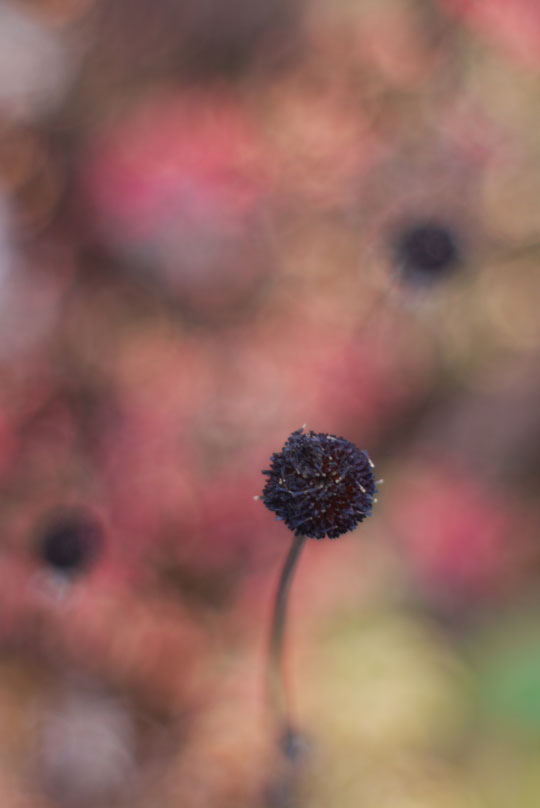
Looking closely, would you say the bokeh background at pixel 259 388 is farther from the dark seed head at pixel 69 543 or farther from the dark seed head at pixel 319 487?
the dark seed head at pixel 319 487

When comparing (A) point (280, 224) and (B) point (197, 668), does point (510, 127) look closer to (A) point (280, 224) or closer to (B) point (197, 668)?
(A) point (280, 224)

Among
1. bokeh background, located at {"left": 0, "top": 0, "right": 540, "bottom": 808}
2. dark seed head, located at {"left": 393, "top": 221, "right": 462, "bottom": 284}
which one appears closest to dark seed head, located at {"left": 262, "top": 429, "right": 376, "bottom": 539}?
bokeh background, located at {"left": 0, "top": 0, "right": 540, "bottom": 808}

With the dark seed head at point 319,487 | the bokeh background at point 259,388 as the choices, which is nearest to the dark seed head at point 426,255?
the bokeh background at point 259,388

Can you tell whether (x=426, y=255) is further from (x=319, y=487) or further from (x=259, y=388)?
(x=319, y=487)

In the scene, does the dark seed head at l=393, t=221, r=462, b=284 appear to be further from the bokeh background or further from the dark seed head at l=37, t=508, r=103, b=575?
the dark seed head at l=37, t=508, r=103, b=575

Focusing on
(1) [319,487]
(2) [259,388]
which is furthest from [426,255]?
(1) [319,487]

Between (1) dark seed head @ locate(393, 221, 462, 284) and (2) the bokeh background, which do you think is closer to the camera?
(2) the bokeh background
